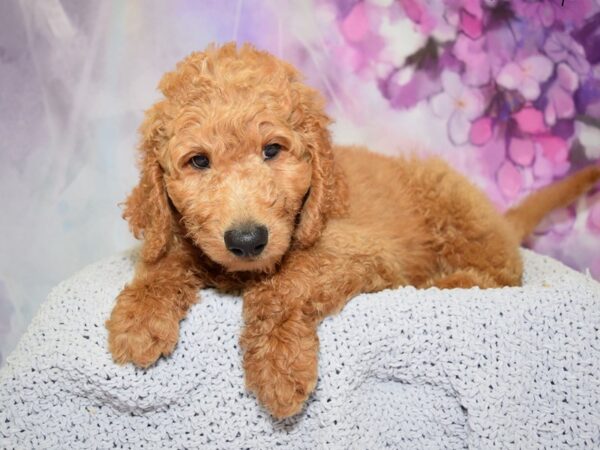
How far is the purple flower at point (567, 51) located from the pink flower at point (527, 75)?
66mm

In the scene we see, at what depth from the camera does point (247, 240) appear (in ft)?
7.64

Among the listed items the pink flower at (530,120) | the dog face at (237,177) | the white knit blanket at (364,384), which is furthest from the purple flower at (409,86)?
the white knit blanket at (364,384)

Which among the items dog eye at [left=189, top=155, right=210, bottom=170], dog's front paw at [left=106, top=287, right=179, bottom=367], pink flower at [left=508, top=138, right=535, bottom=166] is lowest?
pink flower at [left=508, top=138, right=535, bottom=166]

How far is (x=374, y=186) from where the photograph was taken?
11.6 ft

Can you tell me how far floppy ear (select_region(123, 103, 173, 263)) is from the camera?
2777 mm

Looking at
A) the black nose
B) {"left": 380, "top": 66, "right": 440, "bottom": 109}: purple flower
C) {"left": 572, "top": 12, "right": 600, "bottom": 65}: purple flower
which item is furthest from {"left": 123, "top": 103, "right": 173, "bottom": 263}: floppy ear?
{"left": 572, "top": 12, "right": 600, "bottom": 65}: purple flower

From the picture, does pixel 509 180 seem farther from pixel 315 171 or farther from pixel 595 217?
pixel 315 171

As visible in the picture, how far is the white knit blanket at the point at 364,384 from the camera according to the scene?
2559mm

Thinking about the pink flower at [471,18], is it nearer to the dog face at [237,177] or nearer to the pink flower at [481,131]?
the pink flower at [481,131]

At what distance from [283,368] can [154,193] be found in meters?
0.94

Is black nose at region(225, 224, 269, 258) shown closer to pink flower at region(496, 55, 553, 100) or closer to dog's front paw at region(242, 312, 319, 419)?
dog's front paw at region(242, 312, 319, 419)

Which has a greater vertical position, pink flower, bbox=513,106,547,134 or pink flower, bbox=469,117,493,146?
pink flower, bbox=513,106,547,134

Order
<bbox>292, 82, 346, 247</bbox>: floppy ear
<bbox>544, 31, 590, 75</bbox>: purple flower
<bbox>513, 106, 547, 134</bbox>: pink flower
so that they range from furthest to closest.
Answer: <bbox>513, 106, 547, 134</bbox>: pink flower
<bbox>544, 31, 590, 75</bbox>: purple flower
<bbox>292, 82, 346, 247</bbox>: floppy ear

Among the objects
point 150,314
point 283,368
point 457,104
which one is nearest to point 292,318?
point 283,368
